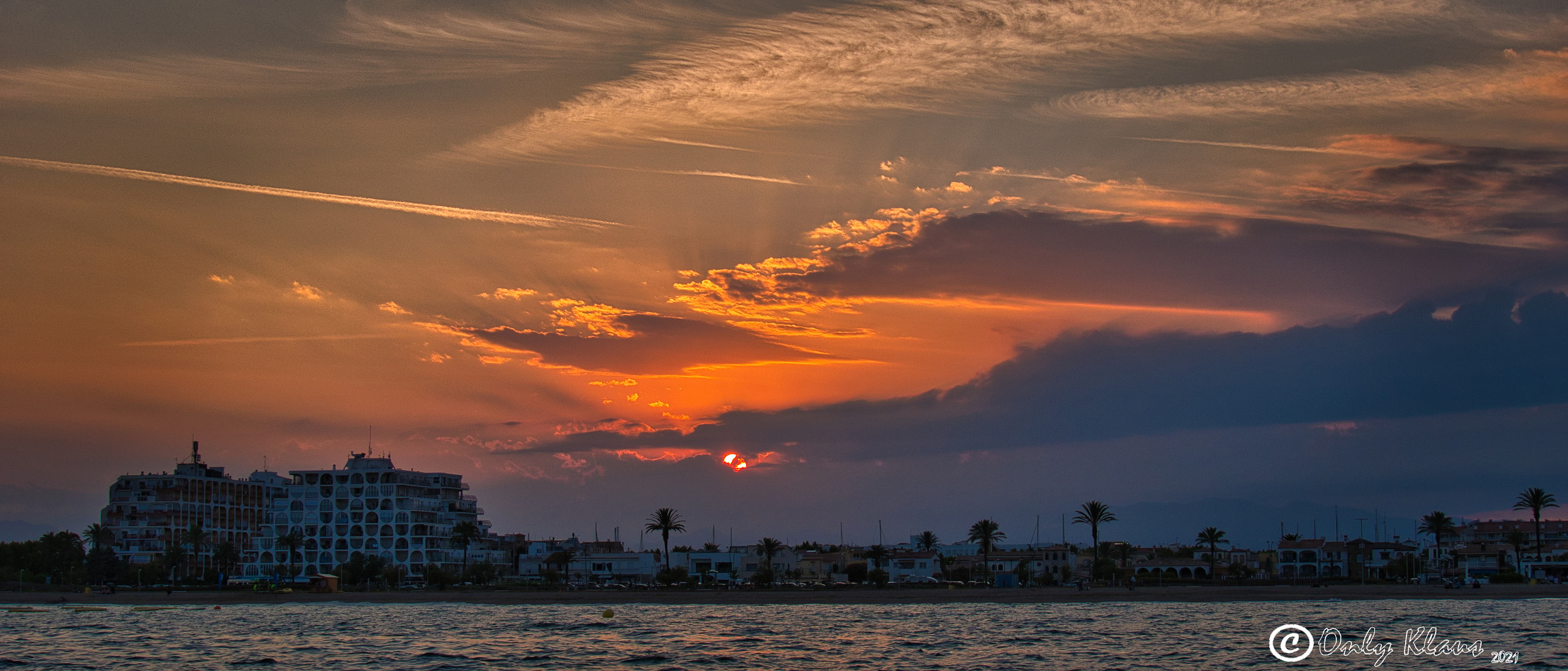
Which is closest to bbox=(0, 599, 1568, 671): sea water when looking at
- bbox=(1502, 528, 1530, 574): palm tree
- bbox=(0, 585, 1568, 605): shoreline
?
bbox=(0, 585, 1568, 605): shoreline

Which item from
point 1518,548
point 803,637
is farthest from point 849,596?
point 1518,548

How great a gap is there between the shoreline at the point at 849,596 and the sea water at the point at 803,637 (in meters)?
10.8

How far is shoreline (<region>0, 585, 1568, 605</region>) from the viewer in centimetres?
13425

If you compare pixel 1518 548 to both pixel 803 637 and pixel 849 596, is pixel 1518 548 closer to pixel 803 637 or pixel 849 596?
pixel 849 596

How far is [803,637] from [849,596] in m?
67.7

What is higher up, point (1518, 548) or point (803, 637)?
point (803, 637)

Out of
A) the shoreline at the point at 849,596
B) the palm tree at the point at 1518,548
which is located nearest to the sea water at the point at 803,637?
the shoreline at the point at 849,596

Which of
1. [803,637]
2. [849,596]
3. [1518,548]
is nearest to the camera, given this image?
[803,637]

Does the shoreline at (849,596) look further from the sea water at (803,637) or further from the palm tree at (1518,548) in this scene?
the palm tree at (1518,548)

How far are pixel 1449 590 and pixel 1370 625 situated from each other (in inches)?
2794

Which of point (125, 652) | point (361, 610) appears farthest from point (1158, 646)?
point (361, 610)

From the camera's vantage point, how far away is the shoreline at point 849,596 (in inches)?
5285

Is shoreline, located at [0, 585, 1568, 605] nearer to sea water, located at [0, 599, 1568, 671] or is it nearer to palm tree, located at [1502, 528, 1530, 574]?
sea water, located at [0, 599, 1568, 671]

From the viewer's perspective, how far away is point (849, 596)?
148 meters
